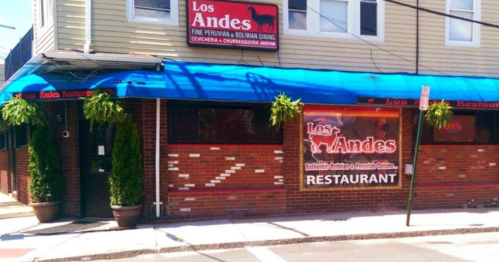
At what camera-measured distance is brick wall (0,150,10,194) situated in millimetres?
14262

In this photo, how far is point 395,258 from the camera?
6.98 m

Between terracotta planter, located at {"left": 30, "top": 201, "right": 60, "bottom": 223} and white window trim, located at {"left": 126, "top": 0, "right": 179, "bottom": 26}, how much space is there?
14.8 ft

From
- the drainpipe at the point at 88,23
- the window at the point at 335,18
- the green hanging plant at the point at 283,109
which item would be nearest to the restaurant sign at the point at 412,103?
the green hanging plant at the point at 283,109

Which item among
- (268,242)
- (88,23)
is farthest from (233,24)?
(268,242)

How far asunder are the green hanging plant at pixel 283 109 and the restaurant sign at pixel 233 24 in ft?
5.46

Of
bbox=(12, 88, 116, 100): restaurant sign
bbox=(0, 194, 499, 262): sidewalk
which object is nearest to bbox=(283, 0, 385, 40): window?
bbox=(0, 194, 499, 262): sidewalk

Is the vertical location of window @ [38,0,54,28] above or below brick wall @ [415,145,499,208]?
above

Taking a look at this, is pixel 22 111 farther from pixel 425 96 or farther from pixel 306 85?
pixel 425 96

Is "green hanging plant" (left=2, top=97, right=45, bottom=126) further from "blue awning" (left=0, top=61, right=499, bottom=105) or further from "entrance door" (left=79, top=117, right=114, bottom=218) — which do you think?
"entrance door" (left=79, top=117, right=114, bottom=218)

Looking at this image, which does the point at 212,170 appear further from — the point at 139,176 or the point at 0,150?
the point at 0,150

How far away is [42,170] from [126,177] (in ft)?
6.70

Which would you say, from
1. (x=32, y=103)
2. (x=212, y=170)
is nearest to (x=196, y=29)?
(x=212, y=170)

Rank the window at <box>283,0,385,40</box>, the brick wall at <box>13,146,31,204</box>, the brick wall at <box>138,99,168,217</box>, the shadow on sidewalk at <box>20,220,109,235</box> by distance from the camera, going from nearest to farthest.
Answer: the shadow on sidewalk at <box>20,220,109,235</box> → the brick wall at <box>138,99,168,217</box> → the window at <box>283,0,385,40</box> → the brick wall at <box>13,146,31,204</box>

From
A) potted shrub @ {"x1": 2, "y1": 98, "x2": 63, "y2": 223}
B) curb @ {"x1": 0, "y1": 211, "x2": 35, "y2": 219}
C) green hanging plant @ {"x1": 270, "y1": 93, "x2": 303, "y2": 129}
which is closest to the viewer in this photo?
potted shrub @ {"x1": 2, "y1": 98, "x2": 63, "y2": 223}
